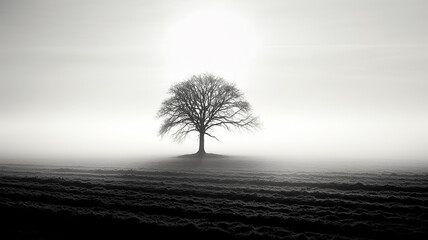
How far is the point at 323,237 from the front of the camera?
938cm

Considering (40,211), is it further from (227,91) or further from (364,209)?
(227,91)

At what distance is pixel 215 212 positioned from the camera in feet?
39.4

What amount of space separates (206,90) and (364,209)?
3679cm

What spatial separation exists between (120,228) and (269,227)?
5.25 metres

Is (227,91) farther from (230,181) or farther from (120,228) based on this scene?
(120,228)

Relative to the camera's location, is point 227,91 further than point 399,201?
Yes

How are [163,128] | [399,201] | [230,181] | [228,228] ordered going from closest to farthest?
[228,228] < [399,201] < [230,181] < [163,128]

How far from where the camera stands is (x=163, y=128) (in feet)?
154

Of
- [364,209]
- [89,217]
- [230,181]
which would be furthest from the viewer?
[230,181]

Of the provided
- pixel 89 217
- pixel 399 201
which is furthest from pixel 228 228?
pixel 399 201

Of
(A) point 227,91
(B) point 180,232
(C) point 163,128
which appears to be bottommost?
(B) point 180,232

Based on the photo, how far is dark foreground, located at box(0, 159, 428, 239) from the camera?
385 inches

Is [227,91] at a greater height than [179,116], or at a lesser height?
greater

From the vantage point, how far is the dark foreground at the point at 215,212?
979 cm
